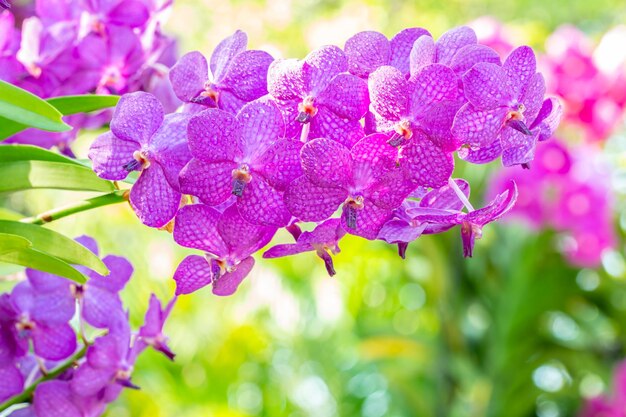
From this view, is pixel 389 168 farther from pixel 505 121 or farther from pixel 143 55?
pixel 143 55

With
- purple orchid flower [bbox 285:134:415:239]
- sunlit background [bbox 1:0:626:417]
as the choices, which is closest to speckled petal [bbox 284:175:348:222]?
purple orchid flower [bbox 285:134:415:239]

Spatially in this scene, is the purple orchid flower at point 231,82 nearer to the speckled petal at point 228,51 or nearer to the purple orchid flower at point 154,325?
the speckled petal at point 228,51

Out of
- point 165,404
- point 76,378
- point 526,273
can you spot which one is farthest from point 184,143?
point 526,273

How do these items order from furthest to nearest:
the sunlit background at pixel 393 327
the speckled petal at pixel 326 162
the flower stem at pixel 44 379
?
the sunlit background at pixel 393 327 < the flower stem at pixel 44 379 < the speckled petal at pixel 326 162

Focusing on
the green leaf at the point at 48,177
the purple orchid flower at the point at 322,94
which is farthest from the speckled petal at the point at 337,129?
the green leaf at the point at 48,177

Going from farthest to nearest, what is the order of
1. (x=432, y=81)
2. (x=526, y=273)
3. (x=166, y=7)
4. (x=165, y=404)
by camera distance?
(x=526, y=273)
(x=165, y=404)
(x=166, y=7)
(x=432, y=81)

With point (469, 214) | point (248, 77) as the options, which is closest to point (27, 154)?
point (248, 77)
